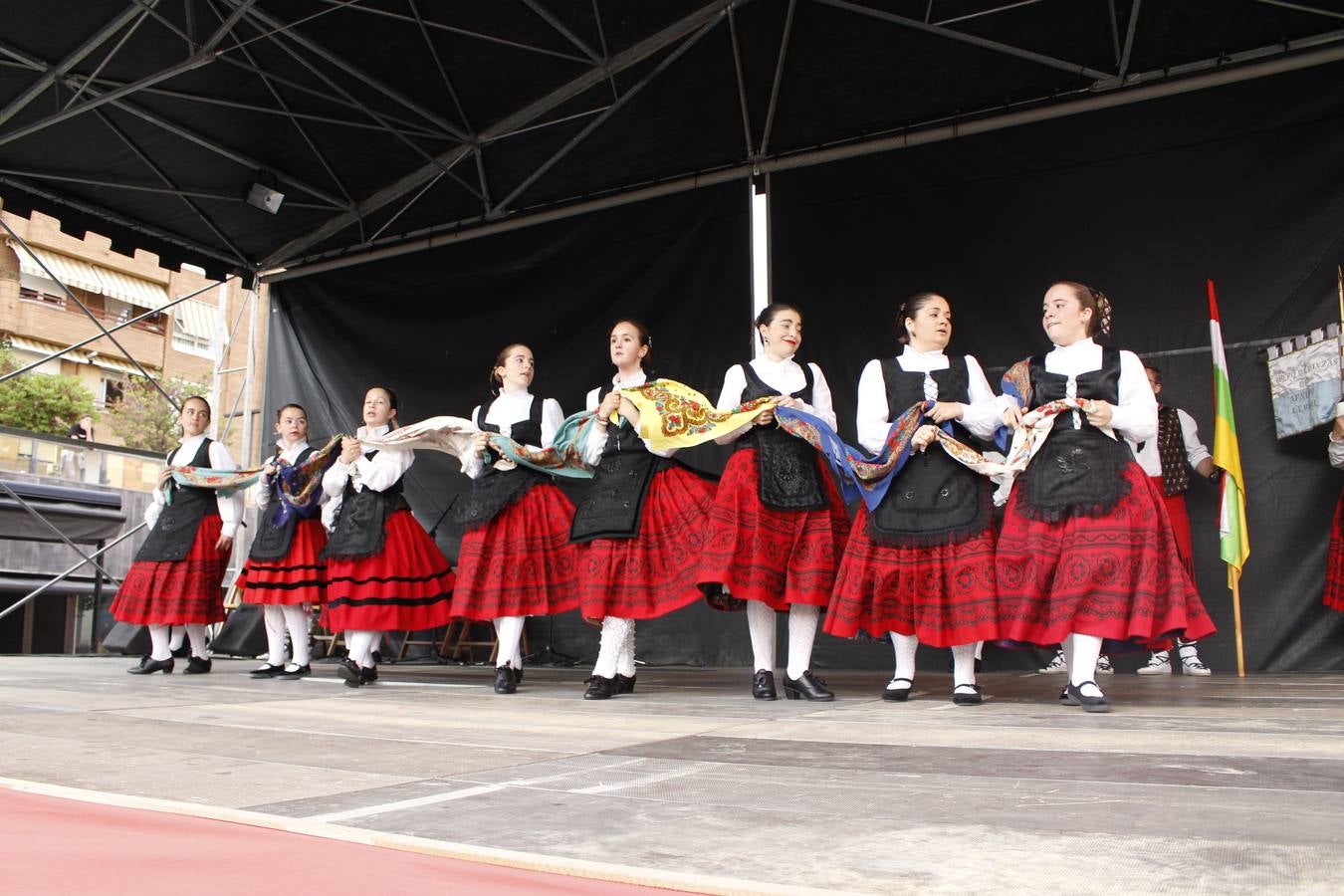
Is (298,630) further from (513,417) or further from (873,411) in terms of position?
(873,411)

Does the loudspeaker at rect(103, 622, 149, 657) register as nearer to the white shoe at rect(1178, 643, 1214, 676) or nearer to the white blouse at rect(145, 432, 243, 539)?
the white blouse at rect(145, 432, 243, 539)

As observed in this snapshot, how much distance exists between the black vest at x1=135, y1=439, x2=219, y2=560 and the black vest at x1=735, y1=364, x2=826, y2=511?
348cm

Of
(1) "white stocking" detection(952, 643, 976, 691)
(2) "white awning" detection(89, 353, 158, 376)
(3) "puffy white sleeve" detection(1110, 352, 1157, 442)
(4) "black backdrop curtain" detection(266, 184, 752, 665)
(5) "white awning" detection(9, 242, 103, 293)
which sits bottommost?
(1) "white stocking" detection(952, 643, 976, 691)

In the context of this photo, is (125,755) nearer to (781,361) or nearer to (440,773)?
(440,773)

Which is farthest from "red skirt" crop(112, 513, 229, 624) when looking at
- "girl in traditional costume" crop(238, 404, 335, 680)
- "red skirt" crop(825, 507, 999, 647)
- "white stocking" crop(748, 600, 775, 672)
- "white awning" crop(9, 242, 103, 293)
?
"white awning" crop(9, 242, 103, 293)

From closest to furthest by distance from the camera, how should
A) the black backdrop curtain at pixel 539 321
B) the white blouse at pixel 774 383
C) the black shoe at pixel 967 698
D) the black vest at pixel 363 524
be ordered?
the black shoe at pixel 967 698
the white blouse at pixel 774 383
the black vest at pixel 363 524
the black backdrop curtain at pixel 539 321

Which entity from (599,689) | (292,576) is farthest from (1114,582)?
(292,576)

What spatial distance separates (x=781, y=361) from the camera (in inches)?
161

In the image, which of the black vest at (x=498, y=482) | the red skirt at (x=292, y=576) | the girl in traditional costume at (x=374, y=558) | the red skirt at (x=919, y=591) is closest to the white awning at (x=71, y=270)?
the red skirt at (x=292, y=576)

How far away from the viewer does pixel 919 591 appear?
362 centimetres

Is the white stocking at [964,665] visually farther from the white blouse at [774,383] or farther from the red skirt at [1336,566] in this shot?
the red skirt at [1336,566]

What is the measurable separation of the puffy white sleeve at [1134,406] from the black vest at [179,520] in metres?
4.70

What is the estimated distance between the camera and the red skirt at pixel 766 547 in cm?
380

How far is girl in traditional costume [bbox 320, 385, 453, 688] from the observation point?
5031 millimetres
